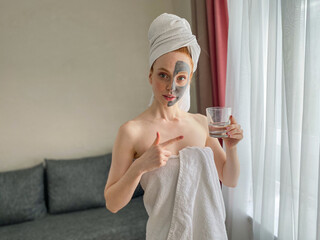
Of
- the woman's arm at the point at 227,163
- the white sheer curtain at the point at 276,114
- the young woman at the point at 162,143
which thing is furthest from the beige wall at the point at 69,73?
the young woman at the point at 162,143

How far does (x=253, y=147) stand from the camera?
1.65 m

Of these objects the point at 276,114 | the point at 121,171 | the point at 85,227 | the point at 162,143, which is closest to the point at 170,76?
the point at 162,143

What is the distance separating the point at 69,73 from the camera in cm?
259

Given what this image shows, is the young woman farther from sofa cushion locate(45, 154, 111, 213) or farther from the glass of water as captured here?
sofa cushion locate(45, 154, 111, 213)

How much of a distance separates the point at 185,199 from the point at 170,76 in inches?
16.5

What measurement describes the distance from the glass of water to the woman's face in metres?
0.14

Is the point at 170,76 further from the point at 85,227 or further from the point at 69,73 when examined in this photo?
the point at 69,73

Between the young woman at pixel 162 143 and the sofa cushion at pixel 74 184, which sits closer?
the young woman at pixel 162 143

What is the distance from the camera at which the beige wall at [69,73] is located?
245 cm

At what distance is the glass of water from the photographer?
916 millimetres

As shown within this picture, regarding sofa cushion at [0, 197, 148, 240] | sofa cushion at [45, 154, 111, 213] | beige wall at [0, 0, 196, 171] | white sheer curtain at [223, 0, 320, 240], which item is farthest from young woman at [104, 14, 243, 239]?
beige wall at [0, 0, 196, 171]

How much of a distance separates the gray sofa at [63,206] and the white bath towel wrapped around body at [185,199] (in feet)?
4.32

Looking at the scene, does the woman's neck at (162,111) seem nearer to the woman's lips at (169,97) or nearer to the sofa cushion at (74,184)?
the woman's lips at (169,97)

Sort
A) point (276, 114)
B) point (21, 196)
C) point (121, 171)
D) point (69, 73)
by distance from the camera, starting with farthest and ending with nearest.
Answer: point (69, 73), point (21, 196), point (276, 114), point (121, 171)
